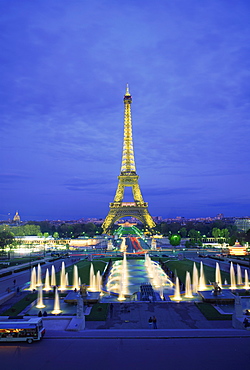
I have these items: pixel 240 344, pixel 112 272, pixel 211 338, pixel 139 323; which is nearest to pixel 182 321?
pixel 139 323

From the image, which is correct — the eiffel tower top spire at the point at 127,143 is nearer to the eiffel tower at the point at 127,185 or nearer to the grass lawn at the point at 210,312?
the eiffel tower at the point at 127,185

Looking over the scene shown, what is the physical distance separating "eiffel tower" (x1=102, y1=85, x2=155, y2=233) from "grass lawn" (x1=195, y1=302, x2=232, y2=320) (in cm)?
7724

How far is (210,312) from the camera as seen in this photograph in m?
22.5


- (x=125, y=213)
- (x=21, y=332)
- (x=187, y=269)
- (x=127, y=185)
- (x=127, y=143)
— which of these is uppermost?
(x=127, y=143)

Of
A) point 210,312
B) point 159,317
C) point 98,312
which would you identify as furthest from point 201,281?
point 98,312

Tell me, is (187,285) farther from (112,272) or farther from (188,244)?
(188,244)

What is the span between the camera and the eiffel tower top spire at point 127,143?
103688mm

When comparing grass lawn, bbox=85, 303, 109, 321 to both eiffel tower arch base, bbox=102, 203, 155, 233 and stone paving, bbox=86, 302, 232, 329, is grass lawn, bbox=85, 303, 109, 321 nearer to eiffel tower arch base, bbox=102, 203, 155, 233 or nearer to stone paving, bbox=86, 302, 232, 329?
stone paving, bbox=86, 302, 232, 329

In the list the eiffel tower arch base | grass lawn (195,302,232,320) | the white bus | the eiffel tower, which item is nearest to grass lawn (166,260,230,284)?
grass lawn (195,302,232,320)

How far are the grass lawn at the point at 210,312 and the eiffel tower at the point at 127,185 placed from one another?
7724 centimetres

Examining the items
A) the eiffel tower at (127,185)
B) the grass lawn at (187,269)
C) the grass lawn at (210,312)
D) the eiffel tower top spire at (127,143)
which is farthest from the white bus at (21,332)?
the eiffel tower top spire at (127,143)

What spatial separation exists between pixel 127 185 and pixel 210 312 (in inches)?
3217

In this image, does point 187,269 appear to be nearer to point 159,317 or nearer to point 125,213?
point 159,317

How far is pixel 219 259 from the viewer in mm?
53281
